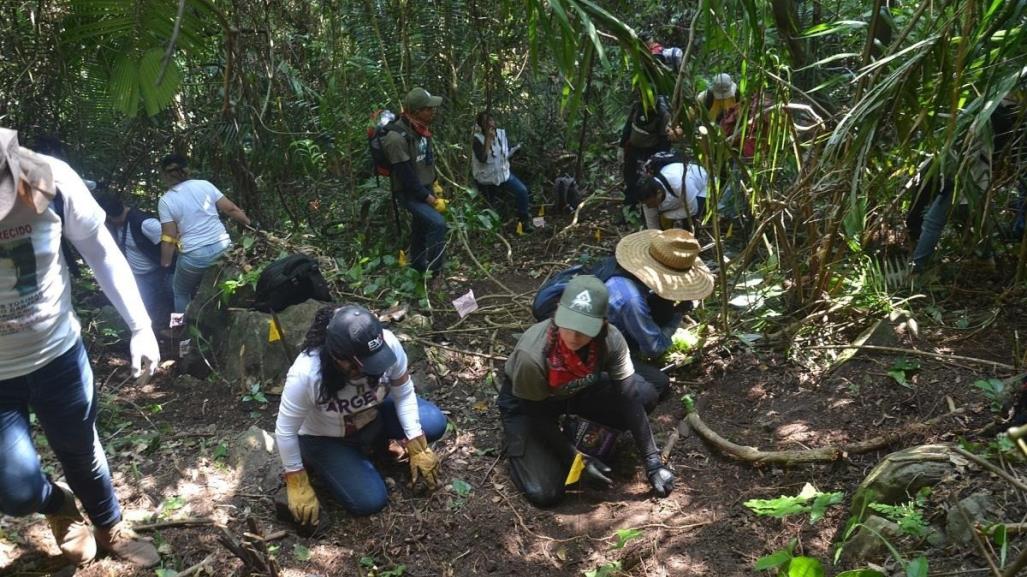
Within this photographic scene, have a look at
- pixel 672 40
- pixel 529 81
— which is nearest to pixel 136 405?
pixel 529 81

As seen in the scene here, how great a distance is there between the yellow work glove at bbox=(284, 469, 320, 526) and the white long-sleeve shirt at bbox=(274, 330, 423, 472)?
46mm

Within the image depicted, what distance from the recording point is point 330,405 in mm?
3354

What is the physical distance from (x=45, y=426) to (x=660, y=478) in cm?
252

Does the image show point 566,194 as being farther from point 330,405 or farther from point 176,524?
point 176,524

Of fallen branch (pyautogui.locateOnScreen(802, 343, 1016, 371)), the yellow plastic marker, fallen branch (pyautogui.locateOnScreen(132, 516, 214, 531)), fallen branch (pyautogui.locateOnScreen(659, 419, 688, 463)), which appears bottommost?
Answer: fallen branch (pyautogui.locateOnScreen(659, 419, 688, 463))

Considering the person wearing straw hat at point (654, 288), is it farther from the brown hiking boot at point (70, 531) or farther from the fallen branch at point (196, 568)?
the brown hiking boot at point (70, 531)

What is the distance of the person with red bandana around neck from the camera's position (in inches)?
229

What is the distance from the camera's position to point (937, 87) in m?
2.86

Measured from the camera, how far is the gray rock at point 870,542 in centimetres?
250

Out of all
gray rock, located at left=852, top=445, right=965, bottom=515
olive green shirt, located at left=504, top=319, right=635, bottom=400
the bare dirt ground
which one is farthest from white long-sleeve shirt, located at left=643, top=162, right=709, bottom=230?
gray rock, located at left=852, top=445, right=965, bottom=515

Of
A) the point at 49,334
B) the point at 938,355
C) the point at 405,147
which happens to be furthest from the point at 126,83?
the point at 938,355

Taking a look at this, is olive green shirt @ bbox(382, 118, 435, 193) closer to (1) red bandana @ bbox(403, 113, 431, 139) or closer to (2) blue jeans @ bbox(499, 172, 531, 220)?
(1) red bandana @ bbox(403, 113, 431, 139)

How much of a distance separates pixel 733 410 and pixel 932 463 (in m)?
1.31

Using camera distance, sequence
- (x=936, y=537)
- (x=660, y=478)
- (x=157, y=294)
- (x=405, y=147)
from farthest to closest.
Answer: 1. (x=157, y=294)
2. (x=405, y=147)
3. (x=660, y=478)
4. (x=936, y=537)
